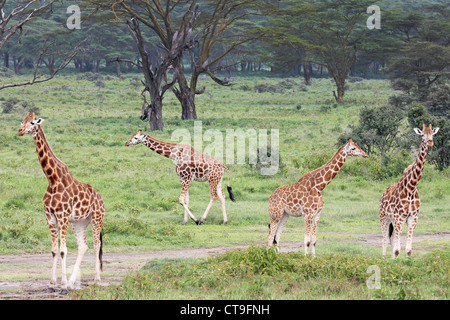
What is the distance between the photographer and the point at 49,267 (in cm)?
1093

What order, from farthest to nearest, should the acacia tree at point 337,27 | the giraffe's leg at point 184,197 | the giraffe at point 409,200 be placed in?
the acacia tree at point 337,27, the giraffe's leg at point 184,197, the giraffe at point 409,200

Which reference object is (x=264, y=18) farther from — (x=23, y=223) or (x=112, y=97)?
(x=23, y=223)

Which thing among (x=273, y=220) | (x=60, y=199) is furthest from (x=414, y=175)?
(x=60, y=199)

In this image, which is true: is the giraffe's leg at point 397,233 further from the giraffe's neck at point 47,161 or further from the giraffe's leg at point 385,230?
the giraffe's neck at point 47,161

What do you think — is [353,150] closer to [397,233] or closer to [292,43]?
[397,233]

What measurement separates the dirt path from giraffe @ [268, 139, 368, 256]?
1370 millimetres

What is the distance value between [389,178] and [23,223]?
437 inches

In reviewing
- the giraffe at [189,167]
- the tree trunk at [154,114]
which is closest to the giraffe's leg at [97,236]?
the giraffe at [189,167]

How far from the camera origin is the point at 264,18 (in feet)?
237

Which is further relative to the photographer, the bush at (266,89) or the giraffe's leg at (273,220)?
the bush at (266,89)

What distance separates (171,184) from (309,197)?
28.0ft

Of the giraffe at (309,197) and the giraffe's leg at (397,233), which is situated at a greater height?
the giraffe at (309,197)

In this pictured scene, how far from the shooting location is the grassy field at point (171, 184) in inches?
521

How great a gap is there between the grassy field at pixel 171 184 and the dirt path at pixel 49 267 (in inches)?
17.3
